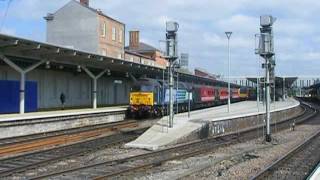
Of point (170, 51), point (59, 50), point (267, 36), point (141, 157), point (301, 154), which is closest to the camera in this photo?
point (141, 157)

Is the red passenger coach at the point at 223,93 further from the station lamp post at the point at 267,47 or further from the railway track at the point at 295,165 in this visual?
the railway track at the point at 295,165

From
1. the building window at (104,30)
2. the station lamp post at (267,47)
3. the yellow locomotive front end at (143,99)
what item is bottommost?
the yellow locomotive front end at (143,99)

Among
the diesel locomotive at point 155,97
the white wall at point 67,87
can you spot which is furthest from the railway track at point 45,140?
the white wall at point 67,87

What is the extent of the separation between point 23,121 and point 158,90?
50.3ft

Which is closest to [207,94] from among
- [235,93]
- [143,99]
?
[143,99]

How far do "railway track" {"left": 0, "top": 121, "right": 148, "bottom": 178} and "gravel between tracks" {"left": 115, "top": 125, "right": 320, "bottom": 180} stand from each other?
3.79 m

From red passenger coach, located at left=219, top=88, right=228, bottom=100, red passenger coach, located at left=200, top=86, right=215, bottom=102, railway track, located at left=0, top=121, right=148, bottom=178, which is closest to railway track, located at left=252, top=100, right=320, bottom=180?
railway track, located at left=0, top=121, right=148, bottom=178

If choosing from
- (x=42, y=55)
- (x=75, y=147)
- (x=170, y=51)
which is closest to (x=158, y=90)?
(x=42, y=55)

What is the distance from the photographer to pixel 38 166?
16891 millimetres

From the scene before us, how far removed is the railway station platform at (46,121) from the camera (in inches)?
1085

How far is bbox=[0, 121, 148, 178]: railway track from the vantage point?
17.3m

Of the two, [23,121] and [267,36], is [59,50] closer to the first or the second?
[23,121]

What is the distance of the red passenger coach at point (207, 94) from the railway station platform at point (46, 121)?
15.8 metres

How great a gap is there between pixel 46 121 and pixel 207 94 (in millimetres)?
28381
